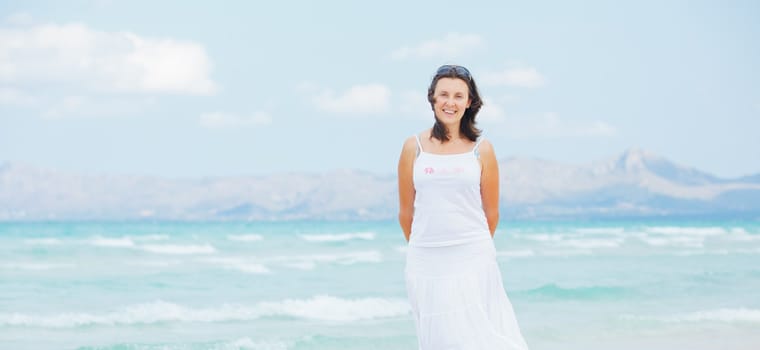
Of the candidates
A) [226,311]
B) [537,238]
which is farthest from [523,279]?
[537,238]

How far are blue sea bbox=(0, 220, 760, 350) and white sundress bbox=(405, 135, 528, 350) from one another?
5535mm

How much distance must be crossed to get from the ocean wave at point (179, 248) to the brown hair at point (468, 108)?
22542 mm

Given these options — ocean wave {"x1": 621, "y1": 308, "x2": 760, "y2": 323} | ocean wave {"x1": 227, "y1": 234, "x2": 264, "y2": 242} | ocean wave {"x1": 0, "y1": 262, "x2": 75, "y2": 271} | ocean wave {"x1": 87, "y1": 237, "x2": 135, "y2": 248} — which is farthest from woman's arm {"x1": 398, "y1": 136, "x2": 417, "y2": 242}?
ocean wave {"x1": 227, "y1": 234, "x2": 264, "y2": 242}

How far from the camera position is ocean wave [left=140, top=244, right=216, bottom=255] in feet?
87.2

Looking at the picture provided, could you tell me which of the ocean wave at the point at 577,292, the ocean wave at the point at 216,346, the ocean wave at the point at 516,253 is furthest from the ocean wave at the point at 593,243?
the ocean wave at the point at 216,346

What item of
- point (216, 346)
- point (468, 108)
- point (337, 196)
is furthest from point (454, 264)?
point (337, 196)

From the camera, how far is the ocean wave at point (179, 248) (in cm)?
2657

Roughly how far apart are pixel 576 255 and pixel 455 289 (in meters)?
20.3

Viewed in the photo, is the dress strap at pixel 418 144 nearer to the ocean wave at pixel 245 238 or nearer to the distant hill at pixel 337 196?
the ocean wave at pixel 245 238

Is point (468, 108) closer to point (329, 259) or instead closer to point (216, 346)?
point (216, 346)

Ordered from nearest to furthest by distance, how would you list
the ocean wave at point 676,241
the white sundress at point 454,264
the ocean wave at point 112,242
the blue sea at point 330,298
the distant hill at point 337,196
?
the white sundress at point 454,264, the blue sea at point 330,298, the ocean wave at point 676,241, the ocean wave at point 112,242, the distant hill at point 337,196

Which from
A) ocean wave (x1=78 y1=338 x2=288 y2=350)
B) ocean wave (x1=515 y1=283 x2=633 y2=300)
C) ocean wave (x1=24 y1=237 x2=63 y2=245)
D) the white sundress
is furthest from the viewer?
ocean wave (x1=24 y1=237 x2=63 y2=245)

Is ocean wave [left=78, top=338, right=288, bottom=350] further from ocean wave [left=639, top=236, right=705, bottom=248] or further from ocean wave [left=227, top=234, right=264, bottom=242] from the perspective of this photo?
ocean wave [left=227, top=234, right=264, bottom=242]

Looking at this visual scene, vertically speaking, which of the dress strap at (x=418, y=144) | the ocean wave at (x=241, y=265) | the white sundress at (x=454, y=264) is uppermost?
the dress strap at (x=418, y=144)
